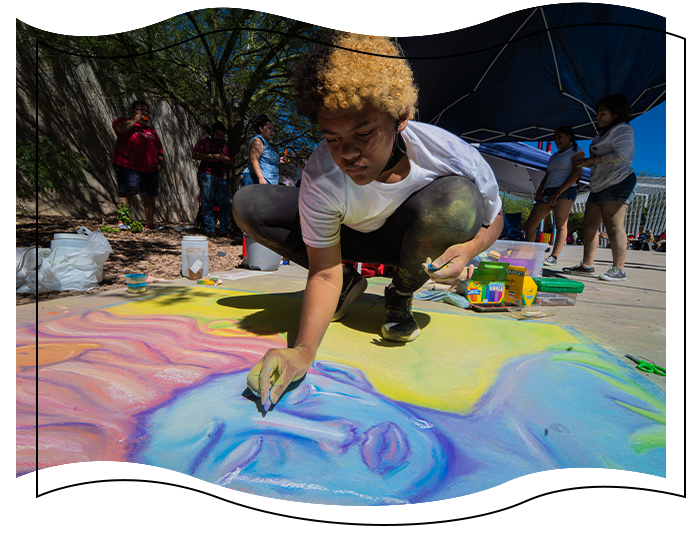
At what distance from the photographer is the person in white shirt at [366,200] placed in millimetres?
791

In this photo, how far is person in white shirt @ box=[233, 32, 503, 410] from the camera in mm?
791

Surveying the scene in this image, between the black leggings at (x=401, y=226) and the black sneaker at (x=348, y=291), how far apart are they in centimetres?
14

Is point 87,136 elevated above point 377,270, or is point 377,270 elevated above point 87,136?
point 87,136

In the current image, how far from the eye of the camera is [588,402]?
914mm

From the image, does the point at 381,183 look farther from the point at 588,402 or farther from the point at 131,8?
the point at 588,402

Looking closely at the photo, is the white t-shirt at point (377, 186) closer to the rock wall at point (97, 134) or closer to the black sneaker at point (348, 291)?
the black sneaker at point (348, 291)

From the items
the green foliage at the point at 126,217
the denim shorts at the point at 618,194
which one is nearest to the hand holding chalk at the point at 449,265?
the denim shorts at the point at 618,194

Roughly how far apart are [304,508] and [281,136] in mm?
3209

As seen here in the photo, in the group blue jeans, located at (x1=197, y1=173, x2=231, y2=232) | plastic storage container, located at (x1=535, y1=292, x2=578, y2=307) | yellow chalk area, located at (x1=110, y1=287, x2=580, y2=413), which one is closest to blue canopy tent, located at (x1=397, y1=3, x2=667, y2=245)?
yellow chalk area, located at (x1=110, y1=287, x2=580, y2=413)

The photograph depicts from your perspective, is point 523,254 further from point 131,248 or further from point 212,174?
point 131,248

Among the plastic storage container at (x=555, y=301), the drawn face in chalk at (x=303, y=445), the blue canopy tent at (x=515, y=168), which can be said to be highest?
the blue canopy tent at (x=515, y=168)

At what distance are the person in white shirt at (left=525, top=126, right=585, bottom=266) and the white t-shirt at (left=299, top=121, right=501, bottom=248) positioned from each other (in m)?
1.43

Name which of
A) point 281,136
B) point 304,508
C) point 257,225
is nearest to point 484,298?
point 257,225

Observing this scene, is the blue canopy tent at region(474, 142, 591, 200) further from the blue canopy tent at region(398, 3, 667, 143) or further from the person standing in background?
the person standing in background
